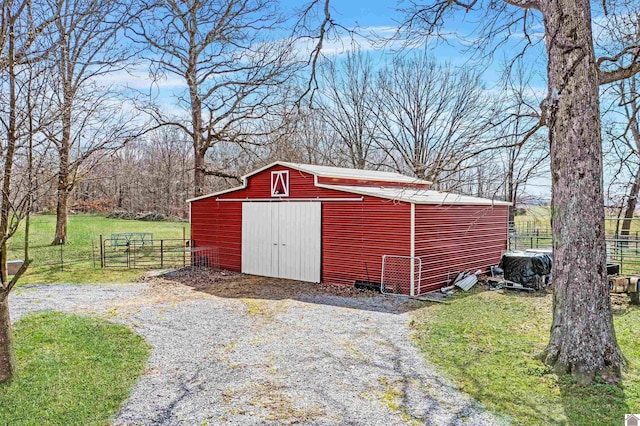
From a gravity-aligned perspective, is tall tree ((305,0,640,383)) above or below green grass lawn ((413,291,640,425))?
above

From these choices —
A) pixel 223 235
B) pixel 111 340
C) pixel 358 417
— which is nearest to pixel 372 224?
pixel 223 235

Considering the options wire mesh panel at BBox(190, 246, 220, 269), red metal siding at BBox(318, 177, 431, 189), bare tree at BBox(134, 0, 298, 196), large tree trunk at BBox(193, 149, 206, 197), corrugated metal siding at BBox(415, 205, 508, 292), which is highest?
bare tree at BBox(134, 0, 298, 196)

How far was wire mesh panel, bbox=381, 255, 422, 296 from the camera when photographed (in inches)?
397

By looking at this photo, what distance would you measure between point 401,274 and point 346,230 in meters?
1.71

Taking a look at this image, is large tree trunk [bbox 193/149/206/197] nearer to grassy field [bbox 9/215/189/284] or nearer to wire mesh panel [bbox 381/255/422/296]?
grassy field [bbox 9/215/189/284]

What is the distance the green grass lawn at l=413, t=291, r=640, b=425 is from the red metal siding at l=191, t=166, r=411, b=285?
1.92 m

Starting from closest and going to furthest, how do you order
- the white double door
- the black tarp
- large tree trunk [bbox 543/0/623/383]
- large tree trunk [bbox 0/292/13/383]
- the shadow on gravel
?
1. large tree trunk [bbox 0/292/13/383]
2. large tree trunk [bbox 543/0/623/383]
3. the shadow on gravel
4. the black tarp
5. the white double door

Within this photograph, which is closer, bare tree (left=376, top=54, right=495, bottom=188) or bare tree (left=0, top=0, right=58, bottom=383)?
bare tree (left=0, top=0, right=58, bottom=383)

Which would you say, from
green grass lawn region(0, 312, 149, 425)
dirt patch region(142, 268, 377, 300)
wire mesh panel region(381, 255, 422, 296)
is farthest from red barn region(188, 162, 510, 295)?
green grass lawn region(0, 312, 149, 425)

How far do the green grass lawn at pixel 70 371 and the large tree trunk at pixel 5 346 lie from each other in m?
0.11

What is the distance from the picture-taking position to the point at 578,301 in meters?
5.05

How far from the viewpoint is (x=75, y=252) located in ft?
58.5

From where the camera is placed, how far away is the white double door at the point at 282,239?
38.5 ft

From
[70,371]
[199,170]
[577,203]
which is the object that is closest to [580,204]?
[577,203]
